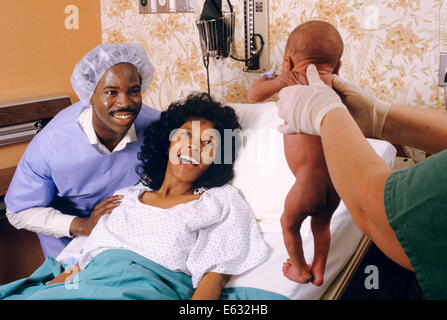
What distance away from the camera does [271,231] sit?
93 centimetres

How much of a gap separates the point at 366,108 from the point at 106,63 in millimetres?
585

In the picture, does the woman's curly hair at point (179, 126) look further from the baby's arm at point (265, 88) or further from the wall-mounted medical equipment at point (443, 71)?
the wall-mounted medical equipment at point (443, 71)

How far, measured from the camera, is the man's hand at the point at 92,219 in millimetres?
1033

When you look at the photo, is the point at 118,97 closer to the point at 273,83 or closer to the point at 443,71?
the point at 273,83

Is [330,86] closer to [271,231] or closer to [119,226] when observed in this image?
[271,231]

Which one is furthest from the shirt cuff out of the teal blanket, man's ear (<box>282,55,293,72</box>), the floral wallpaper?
man's ear (<box>282,55,293,72</box>)

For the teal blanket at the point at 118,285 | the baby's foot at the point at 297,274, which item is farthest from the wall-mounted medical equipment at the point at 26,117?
the baby's foot at the point at 297,274

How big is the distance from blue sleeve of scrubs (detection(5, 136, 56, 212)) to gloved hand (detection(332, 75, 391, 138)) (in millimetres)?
731

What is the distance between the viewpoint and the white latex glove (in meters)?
0.62

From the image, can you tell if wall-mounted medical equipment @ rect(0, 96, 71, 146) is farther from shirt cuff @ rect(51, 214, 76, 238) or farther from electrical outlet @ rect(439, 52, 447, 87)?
electrical outlet @ rect(439, 52, 447, 87)

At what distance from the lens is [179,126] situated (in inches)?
40.6

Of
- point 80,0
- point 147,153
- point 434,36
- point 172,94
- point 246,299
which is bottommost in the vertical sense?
point 246,299

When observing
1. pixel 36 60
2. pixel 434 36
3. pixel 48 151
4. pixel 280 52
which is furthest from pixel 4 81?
pixel 434 36
